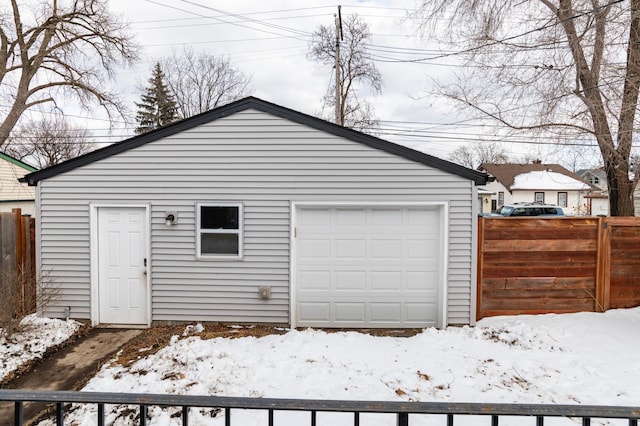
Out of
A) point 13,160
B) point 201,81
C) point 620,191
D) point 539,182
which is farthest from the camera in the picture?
point 539,182

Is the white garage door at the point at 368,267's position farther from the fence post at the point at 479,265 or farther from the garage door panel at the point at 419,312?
the fence post at the point at 479,265

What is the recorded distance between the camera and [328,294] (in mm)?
6234

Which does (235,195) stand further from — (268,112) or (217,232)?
(268,112)

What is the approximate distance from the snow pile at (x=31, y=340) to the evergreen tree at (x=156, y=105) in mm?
22149

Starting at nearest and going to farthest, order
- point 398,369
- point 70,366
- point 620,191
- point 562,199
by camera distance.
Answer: point 398,369
point 70,366
point 620,191
point 562,199

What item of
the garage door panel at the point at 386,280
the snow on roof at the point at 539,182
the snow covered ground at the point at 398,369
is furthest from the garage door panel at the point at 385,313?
the snow on roof at the point at 539,182

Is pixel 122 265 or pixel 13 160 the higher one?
pixel 13 160

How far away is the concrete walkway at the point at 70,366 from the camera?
4.01m

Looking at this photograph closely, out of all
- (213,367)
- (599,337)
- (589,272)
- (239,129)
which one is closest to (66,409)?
(213,367)

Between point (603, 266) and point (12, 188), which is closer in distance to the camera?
point (603, 266)

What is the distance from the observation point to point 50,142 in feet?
85.5

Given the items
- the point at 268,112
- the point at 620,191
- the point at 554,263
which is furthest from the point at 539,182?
the point at 268,112

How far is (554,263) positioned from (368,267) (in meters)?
3.18

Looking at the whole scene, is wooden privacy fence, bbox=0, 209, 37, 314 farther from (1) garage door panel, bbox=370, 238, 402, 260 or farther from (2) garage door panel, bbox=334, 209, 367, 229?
(1) garage door panel, bbox=370, 238, 402, 260
